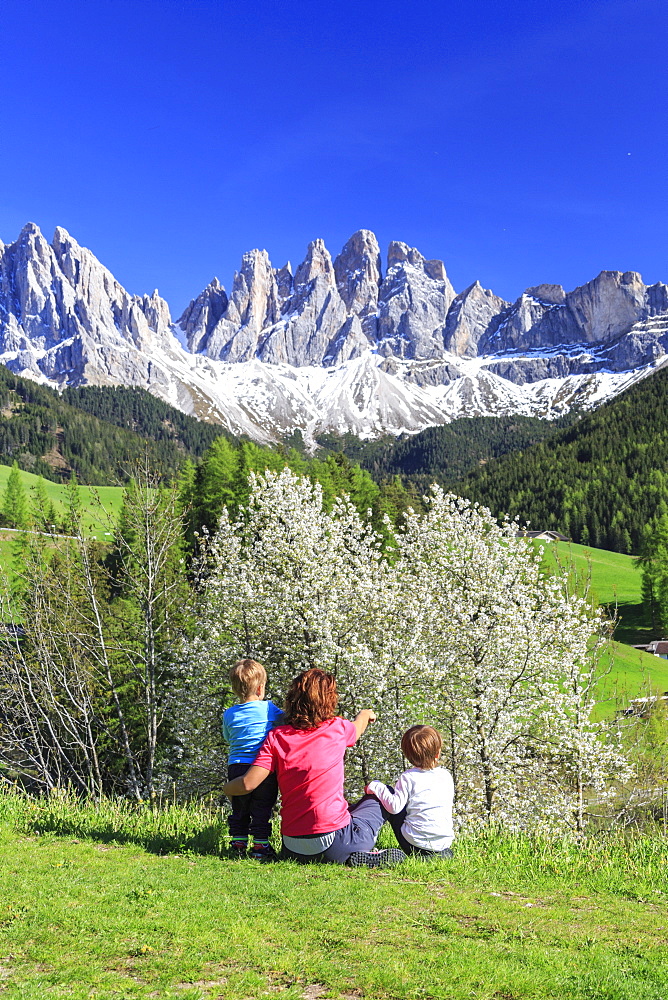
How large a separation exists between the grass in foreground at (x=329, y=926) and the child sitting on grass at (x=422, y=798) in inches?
12.9

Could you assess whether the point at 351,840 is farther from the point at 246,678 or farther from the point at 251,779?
the point at 246,678

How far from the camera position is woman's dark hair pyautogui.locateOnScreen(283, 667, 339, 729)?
21.5 feet

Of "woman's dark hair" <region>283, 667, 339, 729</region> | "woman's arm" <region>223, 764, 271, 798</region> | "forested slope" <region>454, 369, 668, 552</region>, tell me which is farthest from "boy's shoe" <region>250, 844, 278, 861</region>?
"forested slope" <region>454, 369, 668, 552</region>

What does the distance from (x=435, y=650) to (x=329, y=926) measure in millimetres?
10865

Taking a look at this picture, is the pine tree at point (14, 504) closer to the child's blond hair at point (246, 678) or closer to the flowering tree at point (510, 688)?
the flowering tree at point (510, 688)

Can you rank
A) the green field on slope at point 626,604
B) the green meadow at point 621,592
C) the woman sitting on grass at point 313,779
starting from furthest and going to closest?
the green field on slope at point 626,604 < the green meadow at point 621,592 < the woman sitting on grass at point 313,779

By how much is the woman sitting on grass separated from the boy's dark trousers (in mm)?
332

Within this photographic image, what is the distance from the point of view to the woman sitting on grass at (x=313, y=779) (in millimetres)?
6465

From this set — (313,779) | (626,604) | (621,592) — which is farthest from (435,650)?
(626,604)

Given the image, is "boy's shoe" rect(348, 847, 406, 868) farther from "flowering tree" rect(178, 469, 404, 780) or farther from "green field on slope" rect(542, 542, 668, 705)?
"green field on slope" rect(542, 542, 668, 705)

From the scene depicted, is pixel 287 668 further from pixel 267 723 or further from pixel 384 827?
pixel 267 723

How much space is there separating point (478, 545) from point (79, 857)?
475 inches

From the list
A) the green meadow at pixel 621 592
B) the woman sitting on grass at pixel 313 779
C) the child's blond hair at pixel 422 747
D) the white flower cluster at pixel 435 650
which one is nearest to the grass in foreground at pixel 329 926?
the woman sitting on grass at pixel 313 779

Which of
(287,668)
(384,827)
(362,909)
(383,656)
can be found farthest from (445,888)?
(287,668)
